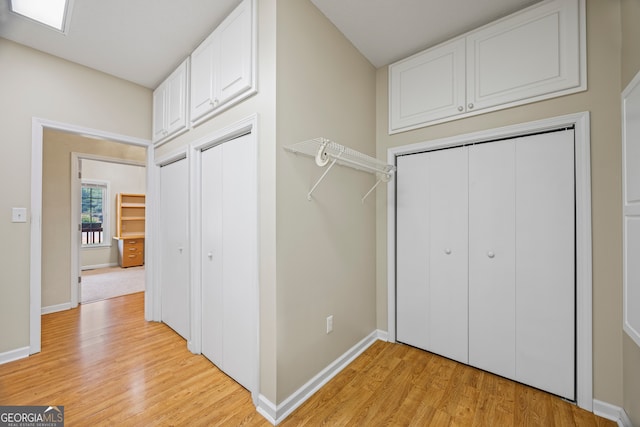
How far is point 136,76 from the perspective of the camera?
2730mm

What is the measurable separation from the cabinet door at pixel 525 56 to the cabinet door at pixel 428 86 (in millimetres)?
86

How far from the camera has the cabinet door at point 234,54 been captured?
1.69 m

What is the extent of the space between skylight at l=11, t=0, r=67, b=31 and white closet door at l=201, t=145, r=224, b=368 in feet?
4.35

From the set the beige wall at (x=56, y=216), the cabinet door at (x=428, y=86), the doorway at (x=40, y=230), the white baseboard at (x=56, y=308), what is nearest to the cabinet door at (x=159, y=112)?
the doorway at (x=40, y=230)

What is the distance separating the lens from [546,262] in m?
1.76

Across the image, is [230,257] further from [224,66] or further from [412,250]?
[412,250]

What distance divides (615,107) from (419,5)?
1.36 metres

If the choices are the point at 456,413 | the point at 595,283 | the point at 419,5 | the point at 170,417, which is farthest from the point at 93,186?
the point at 595,283

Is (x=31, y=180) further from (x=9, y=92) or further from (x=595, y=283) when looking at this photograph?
(x=595, y=283)

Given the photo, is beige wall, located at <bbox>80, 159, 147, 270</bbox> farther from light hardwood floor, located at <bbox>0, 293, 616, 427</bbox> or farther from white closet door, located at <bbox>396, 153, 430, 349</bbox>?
white closet door, located at <bbox>396, 153, 430, 349</bbox>

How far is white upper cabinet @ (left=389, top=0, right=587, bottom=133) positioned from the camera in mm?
1632

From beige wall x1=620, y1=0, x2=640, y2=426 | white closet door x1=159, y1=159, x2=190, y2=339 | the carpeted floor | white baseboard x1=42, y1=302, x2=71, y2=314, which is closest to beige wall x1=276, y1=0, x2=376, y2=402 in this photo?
white closet door x1=159, y1=159, x2=190, y2=339

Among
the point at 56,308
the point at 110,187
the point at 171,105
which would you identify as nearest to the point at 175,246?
the point at 171,105

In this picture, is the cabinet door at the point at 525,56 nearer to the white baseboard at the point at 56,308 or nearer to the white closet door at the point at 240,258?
the white closet door at the point at 240,258
